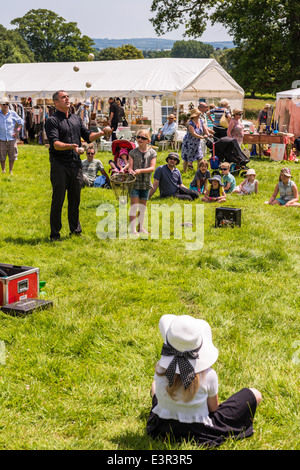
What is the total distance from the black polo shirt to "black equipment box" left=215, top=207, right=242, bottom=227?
245cm

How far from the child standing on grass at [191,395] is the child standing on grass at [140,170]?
487 cm

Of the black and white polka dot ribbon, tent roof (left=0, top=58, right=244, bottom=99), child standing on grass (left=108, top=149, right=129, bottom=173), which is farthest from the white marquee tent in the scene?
the black and white polka dot ribbon

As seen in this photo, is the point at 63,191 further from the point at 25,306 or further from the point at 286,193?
the point at 286,193

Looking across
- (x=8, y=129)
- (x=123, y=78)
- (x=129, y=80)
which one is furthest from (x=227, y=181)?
(x=123, y=78)

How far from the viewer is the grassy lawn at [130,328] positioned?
340 centimetres

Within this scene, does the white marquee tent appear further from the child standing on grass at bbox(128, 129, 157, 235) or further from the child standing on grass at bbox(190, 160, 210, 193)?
the child standing on grass at bbox(128, 129, 157, 235)

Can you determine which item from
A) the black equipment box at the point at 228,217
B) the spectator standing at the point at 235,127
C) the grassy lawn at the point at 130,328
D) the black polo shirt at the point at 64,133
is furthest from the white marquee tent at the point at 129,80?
the black polo shirt at the point at 64,133

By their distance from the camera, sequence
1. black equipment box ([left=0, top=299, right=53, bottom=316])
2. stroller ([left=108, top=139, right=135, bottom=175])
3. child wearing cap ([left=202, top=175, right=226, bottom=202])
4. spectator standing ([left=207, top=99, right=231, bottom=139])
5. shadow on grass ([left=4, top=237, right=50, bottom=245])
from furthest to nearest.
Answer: spectator standing ([left=207, top=99, right=231, bottom=139]), stroller ([left=108, top=139, right=135, bottom=175]), child wearing cap ([left=202, top=175, right=226, bottom=202]), shadow on grass ([left=4, top=237, right=50, bottom=245]), black equipment box ([left=0, top=299, right=53, bottom=316])

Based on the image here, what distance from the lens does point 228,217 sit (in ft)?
28.2

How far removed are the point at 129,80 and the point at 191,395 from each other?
19964 millimetres

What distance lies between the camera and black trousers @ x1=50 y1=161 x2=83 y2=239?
736 centimetres

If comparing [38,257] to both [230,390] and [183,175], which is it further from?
[183,175]

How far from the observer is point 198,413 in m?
3.10

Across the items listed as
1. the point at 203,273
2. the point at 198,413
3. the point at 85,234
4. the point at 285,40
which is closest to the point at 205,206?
the point at 85,234
